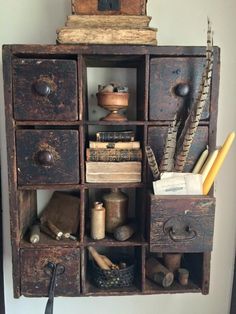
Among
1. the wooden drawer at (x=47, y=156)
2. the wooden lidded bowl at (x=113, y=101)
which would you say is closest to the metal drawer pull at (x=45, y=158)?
the wooden drawer at (x=47, y=156)

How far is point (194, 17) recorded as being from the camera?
1.20 metres

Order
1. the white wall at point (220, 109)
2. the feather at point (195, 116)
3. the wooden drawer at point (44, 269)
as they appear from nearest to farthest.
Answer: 1. the feather at point (195, 116)
2. the wooden drawer at point (44, 269)
3. the white wall at point (220, 109)

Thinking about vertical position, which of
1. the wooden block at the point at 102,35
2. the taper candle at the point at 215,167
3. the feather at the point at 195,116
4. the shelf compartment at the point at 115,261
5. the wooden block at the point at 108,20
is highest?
the wooden block at the point at 108,20

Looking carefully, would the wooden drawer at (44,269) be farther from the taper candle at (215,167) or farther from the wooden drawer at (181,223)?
the taper candle at (215,167)

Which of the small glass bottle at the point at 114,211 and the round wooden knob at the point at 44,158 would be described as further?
the small glass bottle at the point at 114,211

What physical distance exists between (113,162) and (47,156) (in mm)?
218

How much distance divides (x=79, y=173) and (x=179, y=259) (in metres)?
0.52

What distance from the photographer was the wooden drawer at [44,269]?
102cm

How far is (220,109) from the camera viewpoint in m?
1.25

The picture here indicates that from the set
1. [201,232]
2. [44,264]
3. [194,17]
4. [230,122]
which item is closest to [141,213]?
[201,232]

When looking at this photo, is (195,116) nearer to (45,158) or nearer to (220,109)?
(220,109)

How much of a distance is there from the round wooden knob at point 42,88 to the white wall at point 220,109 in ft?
1.15

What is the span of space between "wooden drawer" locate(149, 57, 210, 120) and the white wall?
294 millimetres

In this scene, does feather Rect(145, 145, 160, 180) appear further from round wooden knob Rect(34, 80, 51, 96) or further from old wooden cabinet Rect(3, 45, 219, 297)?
round wooden knob Rect(34, 80, 51, 96)
